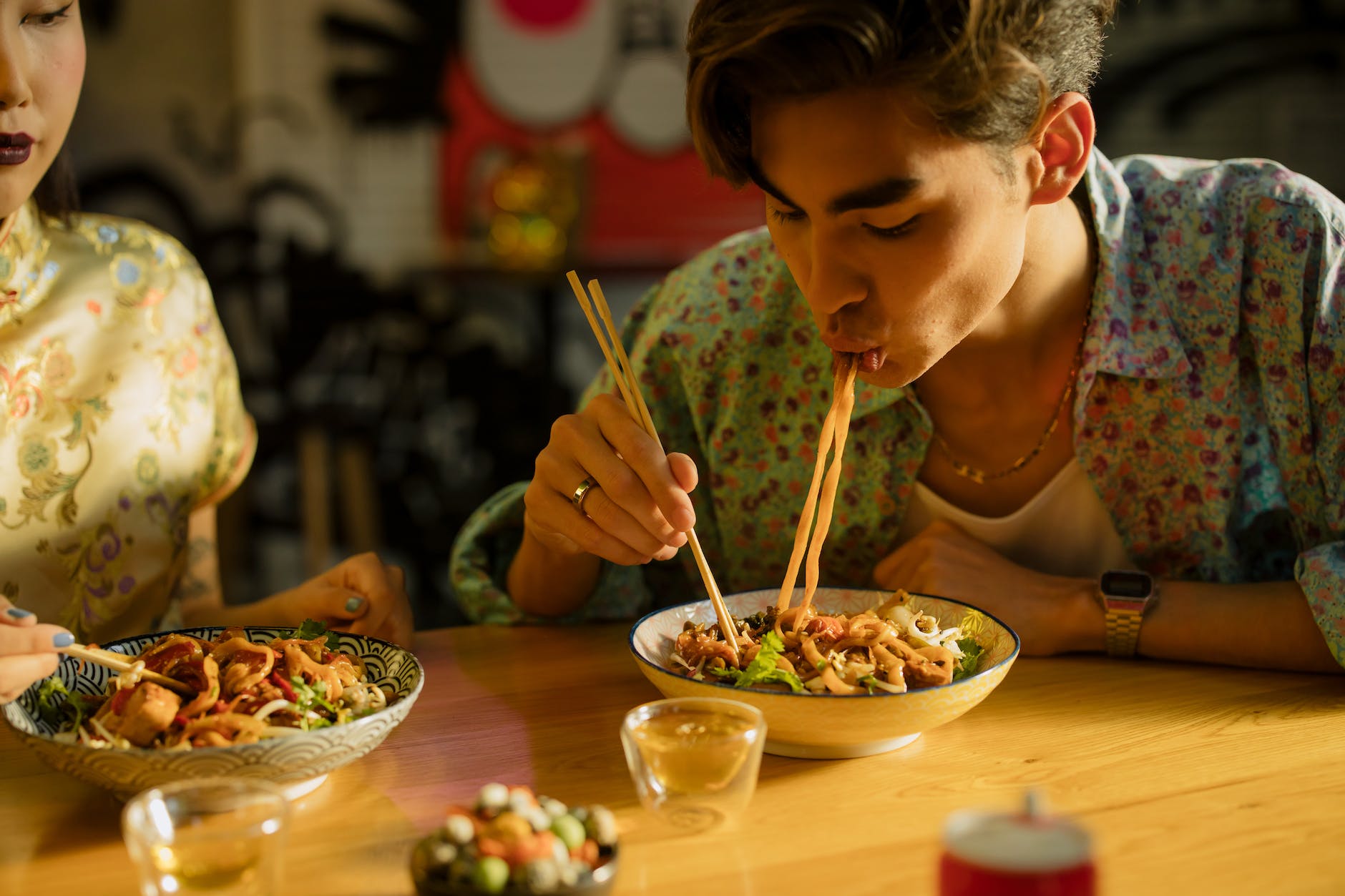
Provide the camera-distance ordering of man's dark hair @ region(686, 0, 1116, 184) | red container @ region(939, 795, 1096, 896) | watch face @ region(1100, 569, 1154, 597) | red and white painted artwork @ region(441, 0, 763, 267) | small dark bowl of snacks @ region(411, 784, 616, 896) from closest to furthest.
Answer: red container @ region(939, 795, 1096, 896), small dark bowl of snacks @ region(411, 784, 616, 896), man's dark hair @ region(686, 0, 1116, 184), watch face @ region(1100, 569, 1154, 597), red and white painted artwork @ region(441, 0, 763, 267)

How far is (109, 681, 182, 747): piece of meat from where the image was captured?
1.14 meters

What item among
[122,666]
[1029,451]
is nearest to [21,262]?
[122,666]

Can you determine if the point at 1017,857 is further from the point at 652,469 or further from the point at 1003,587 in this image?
the point at 1003,587

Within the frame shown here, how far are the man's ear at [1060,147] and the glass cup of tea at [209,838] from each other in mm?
1124

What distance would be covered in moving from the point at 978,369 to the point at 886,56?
71cm

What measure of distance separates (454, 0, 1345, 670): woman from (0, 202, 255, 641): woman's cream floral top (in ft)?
1.50

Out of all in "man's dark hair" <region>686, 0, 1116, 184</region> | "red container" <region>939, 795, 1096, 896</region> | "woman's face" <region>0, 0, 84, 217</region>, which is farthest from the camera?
"woman's face" <region>0, 0, 84, 217</region>

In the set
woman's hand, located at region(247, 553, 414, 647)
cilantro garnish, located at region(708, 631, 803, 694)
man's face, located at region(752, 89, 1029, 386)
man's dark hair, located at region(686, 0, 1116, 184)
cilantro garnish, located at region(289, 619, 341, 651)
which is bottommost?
woman's hand, located at region(247, 553, 414, 647)

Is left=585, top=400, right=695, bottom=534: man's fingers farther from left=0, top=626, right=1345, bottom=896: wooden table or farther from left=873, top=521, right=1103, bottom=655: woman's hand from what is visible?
left=873, top=521, right=1103, bottom=655: woman's hand

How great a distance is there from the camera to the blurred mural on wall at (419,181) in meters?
4.61

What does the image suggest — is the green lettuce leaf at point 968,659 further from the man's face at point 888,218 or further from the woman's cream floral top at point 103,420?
the woman's cream floral top at point 103,420

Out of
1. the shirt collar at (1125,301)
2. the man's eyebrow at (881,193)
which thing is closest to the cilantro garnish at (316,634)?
the man's eyebrow at (881,193)

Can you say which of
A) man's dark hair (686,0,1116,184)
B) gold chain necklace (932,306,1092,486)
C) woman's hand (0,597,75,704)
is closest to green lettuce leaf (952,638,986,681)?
gold chain necklace (932,306,1092,486)

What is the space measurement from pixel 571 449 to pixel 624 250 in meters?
3.61
